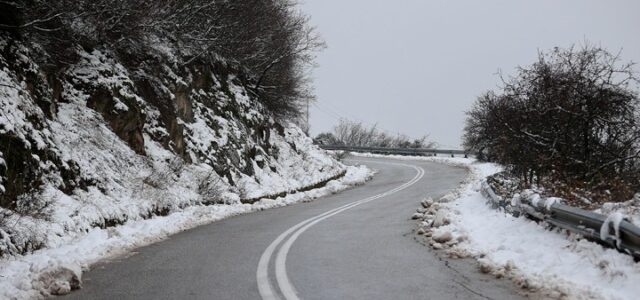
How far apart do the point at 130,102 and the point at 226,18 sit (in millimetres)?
8042

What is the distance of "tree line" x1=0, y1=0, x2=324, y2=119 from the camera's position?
12.4 metres

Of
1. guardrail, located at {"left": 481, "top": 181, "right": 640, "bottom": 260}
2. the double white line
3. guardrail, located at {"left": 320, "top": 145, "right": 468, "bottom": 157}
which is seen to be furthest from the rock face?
guardrail, located at {"left": 320, "top": 145, "right": 468, "bottom": 157}

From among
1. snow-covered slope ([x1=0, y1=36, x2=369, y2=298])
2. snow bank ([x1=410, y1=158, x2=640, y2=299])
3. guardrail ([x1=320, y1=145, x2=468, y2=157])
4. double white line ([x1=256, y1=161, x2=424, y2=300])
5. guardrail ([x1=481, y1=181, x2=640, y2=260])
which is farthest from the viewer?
guardrail ([x1=320, y1=145, x2=468, y2=157])

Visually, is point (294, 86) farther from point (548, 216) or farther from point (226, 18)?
point (548, 216)

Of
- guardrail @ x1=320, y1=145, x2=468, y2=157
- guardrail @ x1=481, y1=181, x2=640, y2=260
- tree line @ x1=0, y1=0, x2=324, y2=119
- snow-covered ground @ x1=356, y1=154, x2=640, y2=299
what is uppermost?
tree line @ x1=0, y1=0, x2=324, y2=119

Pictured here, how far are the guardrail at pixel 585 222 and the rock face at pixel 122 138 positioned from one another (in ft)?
26.0

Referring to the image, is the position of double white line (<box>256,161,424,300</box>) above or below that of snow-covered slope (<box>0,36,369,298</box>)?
below

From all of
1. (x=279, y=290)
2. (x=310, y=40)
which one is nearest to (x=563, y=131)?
(x=279, y=290)

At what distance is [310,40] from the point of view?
90.1 ft

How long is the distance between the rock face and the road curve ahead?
193cm

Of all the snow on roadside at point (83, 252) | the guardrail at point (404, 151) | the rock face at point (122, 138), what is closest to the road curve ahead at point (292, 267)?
the snow on roadside at point (83, 252)

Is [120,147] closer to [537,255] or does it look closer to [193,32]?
[193,32]

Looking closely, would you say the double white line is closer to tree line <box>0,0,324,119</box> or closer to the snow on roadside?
the snow on roadside

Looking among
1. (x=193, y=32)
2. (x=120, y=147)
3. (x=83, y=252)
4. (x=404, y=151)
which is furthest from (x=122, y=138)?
(x=404, y=151)
